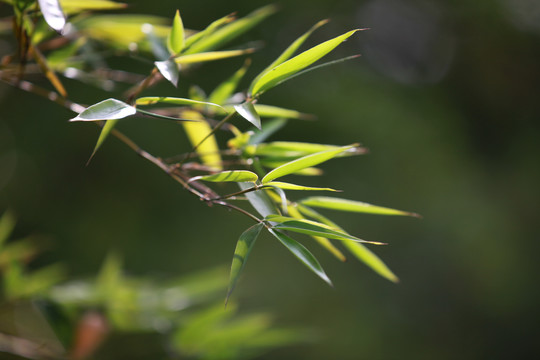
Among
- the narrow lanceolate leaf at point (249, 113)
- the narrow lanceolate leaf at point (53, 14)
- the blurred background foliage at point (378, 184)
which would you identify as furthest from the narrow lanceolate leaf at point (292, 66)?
the blurred background foliage at point (378, 184)

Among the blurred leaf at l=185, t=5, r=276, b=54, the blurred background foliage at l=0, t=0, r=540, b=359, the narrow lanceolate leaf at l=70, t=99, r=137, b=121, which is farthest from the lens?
the blurred background foliage at l=0, t=0, r=540, b=359

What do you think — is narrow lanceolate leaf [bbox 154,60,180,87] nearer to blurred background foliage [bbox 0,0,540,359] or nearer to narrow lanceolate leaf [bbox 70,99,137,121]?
narrow lanceolate leaf [bbox 70,99,137,121]

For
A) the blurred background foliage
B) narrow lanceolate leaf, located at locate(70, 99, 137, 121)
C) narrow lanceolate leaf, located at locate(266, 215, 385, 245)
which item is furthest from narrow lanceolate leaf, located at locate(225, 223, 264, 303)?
the blurred background foliage

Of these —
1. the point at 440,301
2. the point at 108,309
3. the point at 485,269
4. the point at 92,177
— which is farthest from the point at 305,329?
the point at 108,309

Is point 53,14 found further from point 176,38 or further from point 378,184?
point 378,184

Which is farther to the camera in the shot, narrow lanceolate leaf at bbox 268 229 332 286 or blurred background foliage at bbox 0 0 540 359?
blurred background foliage at bbox 0 0 540 359
